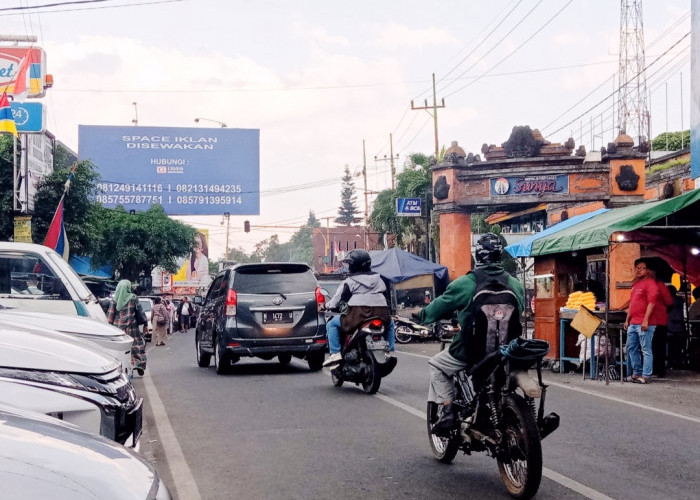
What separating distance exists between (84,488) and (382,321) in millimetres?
9369

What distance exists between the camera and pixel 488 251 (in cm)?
679

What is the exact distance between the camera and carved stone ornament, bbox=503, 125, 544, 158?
30469 millimetres

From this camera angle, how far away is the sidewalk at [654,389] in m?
11.5

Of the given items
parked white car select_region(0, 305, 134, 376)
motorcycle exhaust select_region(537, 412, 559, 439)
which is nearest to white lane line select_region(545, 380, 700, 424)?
motorcycle exhaust select_region(537, 412, 559, 439)

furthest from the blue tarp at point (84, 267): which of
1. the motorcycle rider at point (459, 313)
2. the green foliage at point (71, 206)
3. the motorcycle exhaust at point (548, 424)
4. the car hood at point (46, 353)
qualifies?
the motorcycle exhaust at point (548, 424)

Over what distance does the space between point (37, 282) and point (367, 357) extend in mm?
4199

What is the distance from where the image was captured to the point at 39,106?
25.5 m

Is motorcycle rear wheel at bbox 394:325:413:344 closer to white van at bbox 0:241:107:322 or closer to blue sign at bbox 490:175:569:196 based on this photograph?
blue sign at bbox 490:175:569:196

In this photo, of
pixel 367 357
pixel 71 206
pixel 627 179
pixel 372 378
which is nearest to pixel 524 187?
pixel 627 179

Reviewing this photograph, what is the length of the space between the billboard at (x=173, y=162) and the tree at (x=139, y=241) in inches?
259

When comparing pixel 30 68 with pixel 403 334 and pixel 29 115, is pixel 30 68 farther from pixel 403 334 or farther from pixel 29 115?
pixel 403 334

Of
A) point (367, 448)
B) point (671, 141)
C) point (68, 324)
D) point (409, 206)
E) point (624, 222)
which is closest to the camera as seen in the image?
point (68, 324)

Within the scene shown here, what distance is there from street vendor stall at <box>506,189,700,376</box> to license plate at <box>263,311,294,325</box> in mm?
4901

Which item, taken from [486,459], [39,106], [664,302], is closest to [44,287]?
[486,459]
